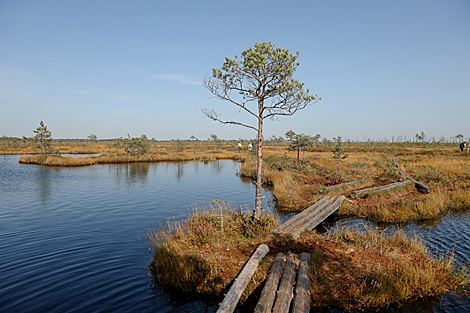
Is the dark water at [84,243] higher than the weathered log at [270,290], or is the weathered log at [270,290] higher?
the weathered log at [270,290]

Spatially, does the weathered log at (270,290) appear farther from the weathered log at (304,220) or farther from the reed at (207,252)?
the weathered log at (304,220)

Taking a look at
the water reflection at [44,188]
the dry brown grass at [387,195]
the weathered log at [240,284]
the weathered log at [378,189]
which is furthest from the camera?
the water reflection at [44,188]

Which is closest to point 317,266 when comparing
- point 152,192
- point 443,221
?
point 443,221

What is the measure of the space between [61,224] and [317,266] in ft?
47.2

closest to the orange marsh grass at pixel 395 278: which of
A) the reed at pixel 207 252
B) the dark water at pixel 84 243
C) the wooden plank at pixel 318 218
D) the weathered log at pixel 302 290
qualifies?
the weathered log at pixel 302 290

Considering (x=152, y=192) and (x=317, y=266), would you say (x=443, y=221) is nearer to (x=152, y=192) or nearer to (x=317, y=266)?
(x=317, y=266)

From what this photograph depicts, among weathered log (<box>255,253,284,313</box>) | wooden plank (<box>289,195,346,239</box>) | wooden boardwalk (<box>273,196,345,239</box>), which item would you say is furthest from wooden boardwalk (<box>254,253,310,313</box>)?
wooden boardwalk (<box>273,196,345,239</box>)

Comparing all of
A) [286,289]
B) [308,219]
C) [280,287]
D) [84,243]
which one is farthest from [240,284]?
[84,243]

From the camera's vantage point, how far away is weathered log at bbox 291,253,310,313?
550 centimetres

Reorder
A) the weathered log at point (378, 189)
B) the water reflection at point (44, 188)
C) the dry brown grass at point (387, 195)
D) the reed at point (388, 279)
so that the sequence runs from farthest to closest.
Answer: the water reflection at point (44, 188)
the weathered log at point (378, 189)
the dry brown grass at point (387, 195)
the reed at point (388, 279)

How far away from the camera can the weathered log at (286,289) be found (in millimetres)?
5480

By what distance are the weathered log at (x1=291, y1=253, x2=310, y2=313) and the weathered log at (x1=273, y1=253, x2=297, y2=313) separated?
143 mm

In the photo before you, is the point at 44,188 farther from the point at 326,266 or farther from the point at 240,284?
the point at 326,266

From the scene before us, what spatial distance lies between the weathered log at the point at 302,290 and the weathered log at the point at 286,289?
0.14 metres
